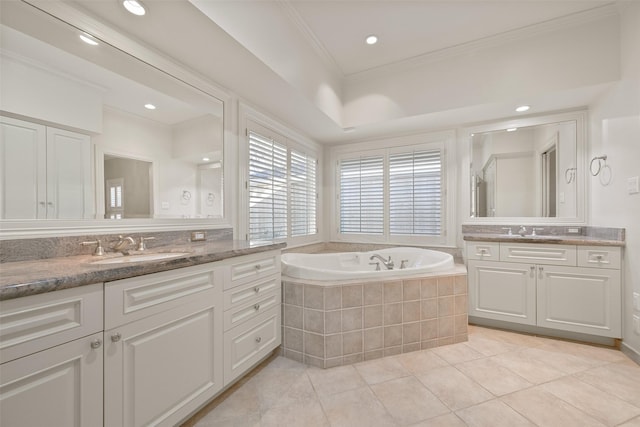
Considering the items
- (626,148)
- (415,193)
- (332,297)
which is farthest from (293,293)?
(626,148)

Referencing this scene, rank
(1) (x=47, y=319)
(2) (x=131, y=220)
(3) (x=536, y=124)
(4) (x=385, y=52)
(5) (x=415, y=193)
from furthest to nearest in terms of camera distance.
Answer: (5) (x=415, y=193) < (3) (x=536, y=124) < (4) (x=385, y=52) < (2) (x=131, y=220) < (1) (x=47, y=319)

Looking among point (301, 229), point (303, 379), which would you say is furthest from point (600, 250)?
point (301, 229)

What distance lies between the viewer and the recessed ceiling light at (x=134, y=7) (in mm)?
1315

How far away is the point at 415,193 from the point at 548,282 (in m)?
1.52

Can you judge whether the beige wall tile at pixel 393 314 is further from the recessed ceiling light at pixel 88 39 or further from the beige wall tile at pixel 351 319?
the recessed ceiling light at pixel 88 39

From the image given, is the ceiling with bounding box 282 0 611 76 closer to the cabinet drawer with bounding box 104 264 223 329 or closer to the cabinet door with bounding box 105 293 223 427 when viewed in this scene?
the cabinet drawer with bounding box 104 264 223 329

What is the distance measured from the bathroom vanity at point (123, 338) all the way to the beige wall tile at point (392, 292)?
1014mm

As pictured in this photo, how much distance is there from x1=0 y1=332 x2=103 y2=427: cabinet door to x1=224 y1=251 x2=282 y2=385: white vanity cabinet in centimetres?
63

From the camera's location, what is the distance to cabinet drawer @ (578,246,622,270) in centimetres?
208

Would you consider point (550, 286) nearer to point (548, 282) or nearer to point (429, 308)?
point (548, 282)

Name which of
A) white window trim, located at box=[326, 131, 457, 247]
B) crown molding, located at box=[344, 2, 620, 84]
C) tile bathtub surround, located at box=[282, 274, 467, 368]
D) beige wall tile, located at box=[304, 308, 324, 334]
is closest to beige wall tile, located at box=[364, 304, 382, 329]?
tile bathtub surround, located at box=[282, 274, 467, 368]

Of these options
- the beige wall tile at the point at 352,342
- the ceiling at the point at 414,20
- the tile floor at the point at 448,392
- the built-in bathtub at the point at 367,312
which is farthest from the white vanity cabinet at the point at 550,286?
the ceiling at the point at 414,20

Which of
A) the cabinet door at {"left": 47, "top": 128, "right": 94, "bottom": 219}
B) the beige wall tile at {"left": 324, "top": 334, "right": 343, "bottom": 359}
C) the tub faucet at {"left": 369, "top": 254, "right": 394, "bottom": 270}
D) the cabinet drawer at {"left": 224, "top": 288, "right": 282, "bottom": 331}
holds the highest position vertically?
the cabinet door at {"left": 47, "top": 128, "right": 94, "bottom": 219}

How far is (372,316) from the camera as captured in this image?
198 cm
